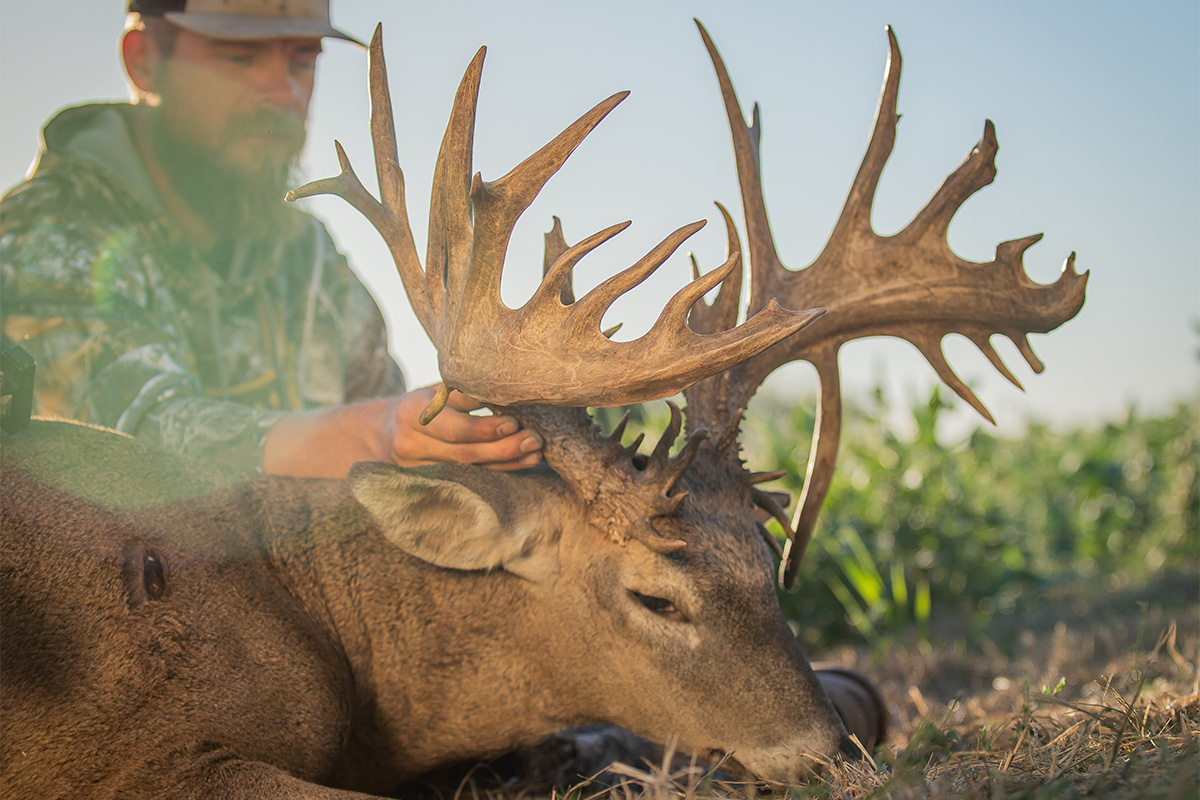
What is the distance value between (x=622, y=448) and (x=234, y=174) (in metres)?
3.00

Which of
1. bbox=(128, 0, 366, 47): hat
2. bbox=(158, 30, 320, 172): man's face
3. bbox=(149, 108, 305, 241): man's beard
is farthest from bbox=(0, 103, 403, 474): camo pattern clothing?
bbox=(128, 0, 366, 47): hat

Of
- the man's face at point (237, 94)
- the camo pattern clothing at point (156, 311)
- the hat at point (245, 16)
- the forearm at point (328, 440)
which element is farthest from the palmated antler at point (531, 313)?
the man's face at point (237, 94)

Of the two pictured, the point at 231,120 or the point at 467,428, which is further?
the point at 231,120

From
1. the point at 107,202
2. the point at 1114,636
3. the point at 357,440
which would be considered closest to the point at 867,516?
the point at 1114,636

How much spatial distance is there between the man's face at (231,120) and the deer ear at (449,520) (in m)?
2.61

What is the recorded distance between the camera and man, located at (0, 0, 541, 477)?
10.9 ft

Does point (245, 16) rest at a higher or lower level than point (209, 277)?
higher

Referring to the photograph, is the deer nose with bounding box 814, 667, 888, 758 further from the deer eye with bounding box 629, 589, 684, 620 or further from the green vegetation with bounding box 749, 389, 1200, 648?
the green vegetation with bounding box 749, 389, 1200, 648

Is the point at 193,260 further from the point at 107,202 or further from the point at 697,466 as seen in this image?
the point at 697,466

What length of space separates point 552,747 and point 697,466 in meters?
1.38

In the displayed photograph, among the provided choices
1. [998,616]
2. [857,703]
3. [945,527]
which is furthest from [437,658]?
[998,616]

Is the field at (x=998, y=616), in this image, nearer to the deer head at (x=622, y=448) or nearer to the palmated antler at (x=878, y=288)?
the deer head at (x=622, y=448)

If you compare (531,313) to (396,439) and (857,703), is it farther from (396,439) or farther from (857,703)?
(857,703)

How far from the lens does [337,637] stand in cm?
303
